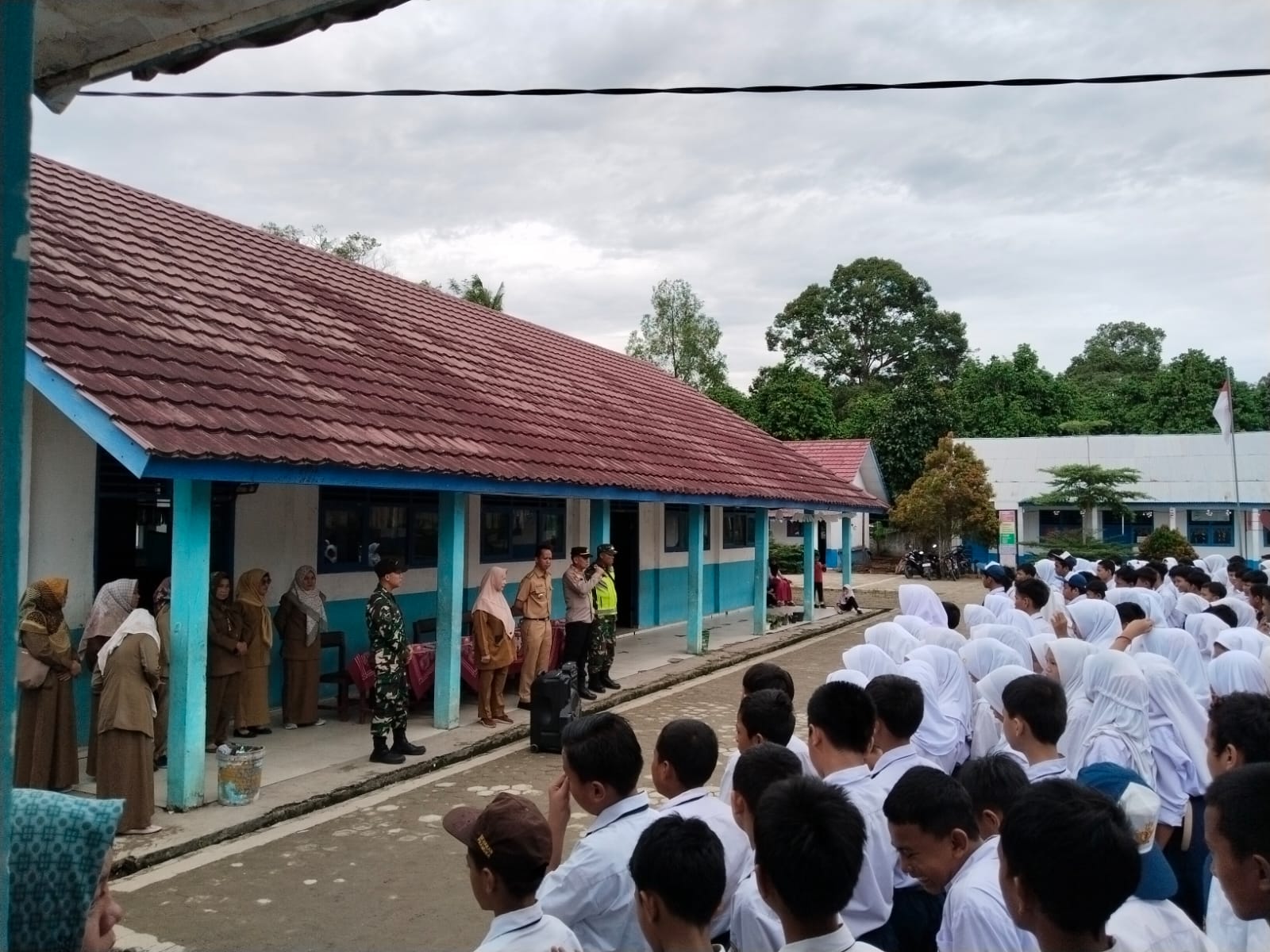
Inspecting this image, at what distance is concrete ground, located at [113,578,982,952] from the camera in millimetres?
4840

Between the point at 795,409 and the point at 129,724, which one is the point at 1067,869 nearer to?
the point at 129,724

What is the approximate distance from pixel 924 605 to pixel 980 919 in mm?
5820

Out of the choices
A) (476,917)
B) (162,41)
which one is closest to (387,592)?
(476,917)

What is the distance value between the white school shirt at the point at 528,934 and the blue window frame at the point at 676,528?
47.6 feet

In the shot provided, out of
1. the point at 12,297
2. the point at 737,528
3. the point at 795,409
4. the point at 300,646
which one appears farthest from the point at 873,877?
the point at 795,409

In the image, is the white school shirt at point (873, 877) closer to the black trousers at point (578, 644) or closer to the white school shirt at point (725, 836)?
the white school shirt at point (725, 836)

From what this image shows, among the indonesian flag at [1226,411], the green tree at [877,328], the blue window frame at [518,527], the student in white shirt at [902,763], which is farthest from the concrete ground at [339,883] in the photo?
the green tree at [877,328]

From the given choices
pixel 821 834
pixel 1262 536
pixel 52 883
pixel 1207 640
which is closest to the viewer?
pixel 52 883

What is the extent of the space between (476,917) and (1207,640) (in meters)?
6.01

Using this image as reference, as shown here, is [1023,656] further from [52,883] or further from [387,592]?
[52,883]

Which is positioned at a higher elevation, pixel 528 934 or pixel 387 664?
pixel 528 934

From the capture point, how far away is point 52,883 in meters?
1.76

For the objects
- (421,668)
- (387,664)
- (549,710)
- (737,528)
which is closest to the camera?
(387,664)

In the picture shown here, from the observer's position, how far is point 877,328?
5116cm
